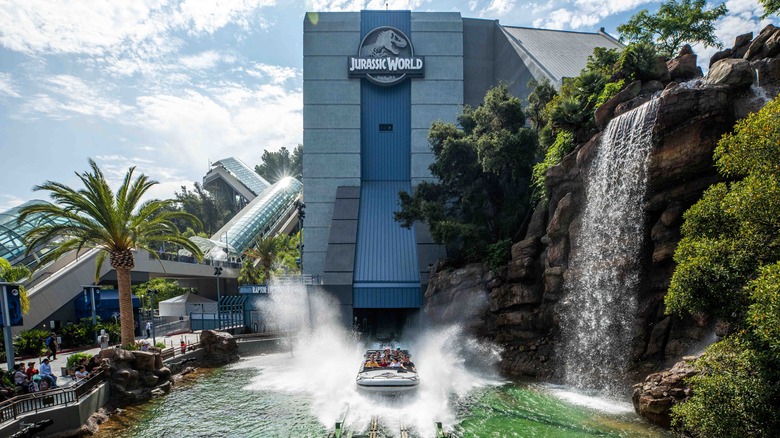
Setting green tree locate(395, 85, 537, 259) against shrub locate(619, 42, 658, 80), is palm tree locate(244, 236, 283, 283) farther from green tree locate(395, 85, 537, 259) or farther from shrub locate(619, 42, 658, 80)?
shrub locate(619, 42, 658, 80)

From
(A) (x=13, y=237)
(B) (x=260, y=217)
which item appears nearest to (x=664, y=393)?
(A) (x=13, y=237)

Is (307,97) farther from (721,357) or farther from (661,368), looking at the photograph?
(721,357)

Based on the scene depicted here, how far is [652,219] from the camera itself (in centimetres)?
1873

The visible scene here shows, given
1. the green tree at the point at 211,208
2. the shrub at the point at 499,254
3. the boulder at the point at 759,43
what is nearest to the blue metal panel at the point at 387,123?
the shrub at the point at 499,254

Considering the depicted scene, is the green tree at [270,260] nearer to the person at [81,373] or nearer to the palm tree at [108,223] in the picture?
the palm tree at [108,223]

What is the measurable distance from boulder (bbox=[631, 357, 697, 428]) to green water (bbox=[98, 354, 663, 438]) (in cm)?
50

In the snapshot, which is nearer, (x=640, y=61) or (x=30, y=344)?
(x=640, y=61)

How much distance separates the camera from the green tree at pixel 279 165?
101 m

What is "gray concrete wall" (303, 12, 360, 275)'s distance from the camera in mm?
42094

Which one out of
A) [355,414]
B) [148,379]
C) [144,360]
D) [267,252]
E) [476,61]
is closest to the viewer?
[355,414]

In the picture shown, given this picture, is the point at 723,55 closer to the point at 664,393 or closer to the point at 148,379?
the point at 664,393

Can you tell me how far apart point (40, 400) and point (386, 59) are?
35212 mm

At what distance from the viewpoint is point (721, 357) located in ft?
36.0

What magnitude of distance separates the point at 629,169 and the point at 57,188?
987 inches
